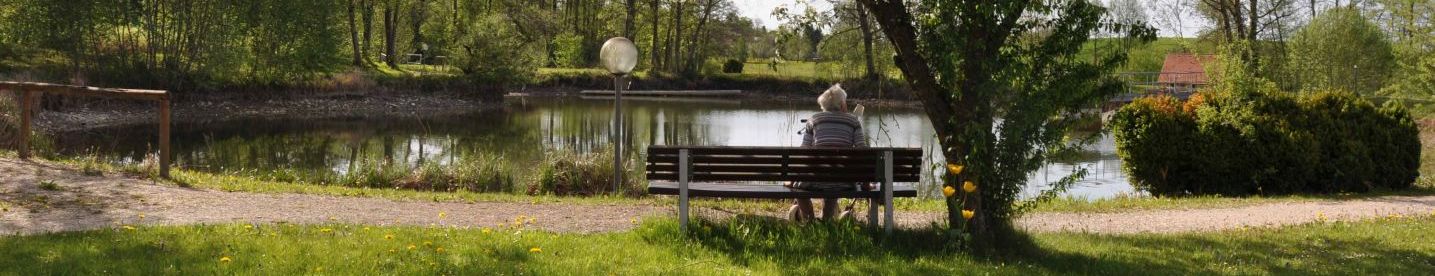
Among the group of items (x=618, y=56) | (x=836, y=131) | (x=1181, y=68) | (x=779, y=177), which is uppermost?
(x=1181, y=68)

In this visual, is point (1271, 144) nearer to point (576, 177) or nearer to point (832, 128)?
point (832, 128)

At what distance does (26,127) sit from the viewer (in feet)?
41.1

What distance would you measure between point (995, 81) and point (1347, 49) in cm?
3918

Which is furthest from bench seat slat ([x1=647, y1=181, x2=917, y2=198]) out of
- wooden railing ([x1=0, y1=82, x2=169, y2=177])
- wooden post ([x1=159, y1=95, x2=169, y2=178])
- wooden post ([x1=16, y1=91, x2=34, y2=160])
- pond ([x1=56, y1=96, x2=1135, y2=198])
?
wooden post ([x1=16, y1=91, x2=34, y2=160])

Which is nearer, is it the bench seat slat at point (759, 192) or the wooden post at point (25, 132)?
the bench seat slat at point (759, 192)

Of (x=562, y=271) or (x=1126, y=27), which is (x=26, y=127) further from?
(x=1126, y=27)

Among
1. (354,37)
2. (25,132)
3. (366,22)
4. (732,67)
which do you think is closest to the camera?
(25,132)

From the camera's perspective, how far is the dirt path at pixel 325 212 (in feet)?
27.8

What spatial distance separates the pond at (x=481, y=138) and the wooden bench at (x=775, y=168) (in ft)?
20.4

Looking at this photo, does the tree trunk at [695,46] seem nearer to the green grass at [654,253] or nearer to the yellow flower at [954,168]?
the green grass at [654,253]

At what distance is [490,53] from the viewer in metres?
44.5

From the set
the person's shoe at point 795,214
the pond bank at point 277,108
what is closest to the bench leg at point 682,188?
the person's shoe at point 795,214

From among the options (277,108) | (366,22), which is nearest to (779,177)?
(277,108)

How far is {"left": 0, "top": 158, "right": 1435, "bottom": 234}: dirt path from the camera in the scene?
8.48m
